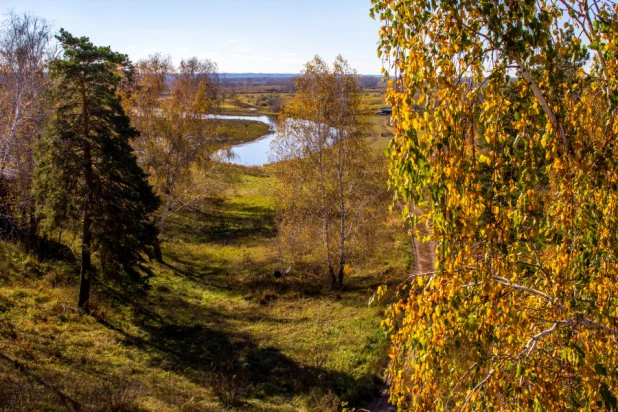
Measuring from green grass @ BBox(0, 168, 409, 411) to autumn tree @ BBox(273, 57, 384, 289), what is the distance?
2.78 m

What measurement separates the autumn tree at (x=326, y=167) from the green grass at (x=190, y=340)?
2779 millimetres

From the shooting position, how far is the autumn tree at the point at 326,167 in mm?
20203

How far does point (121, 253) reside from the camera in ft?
56.2

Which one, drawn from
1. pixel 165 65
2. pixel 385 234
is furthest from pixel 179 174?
pixel 165 65

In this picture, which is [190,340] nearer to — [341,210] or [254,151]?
[341,210]

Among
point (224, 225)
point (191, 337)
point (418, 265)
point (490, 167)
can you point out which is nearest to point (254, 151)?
point (224, 225)

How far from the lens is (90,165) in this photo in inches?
641

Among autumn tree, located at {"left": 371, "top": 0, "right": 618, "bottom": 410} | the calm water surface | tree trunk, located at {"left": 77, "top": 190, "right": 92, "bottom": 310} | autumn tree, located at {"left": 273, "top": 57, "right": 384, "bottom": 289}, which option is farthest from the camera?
the calm water surface

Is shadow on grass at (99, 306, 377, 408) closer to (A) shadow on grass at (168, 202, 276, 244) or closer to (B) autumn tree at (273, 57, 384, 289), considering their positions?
(B) autumn tree at (273, 57, 384, 289)

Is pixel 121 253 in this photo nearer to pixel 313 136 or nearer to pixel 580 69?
pixel 313 136

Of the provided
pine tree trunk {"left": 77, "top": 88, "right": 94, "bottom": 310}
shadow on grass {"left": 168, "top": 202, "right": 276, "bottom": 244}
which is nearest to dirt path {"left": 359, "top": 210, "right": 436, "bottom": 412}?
shadow on grass {"left": 168, "top": 202, "right": 276, "bottom": 244}

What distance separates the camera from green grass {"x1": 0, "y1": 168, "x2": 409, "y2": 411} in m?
11.8

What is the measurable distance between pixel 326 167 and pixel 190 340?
1015 cm

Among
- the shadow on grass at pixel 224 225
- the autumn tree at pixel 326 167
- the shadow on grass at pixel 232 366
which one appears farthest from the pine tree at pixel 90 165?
the shadow on grass at pixel 224 225
